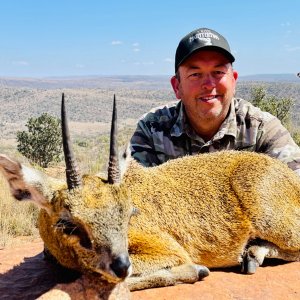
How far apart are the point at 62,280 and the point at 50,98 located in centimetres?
11623

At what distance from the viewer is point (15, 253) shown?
8469 millimetres

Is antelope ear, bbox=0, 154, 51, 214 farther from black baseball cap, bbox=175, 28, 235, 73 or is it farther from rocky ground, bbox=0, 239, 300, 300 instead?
black baseball cap, bbox=175, 28, 235, 73

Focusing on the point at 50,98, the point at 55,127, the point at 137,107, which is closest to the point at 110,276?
the point at 55,127

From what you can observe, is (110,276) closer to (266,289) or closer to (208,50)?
(266,289)

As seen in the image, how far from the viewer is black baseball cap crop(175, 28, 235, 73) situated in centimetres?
866

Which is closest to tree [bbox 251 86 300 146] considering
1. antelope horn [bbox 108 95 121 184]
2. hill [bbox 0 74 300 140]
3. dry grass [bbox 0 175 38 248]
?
dry grass [bbox 0 175 38 248]

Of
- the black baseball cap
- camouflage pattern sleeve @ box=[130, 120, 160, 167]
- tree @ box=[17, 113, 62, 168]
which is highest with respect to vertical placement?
the black baseball cap

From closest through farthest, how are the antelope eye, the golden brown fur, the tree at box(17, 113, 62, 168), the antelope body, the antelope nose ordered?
the antelope nose
the antelope eye
the antelope body
the golden brown fur
the tree at box(17, 113, 62, 168)

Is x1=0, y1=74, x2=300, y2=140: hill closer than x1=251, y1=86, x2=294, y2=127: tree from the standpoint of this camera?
No

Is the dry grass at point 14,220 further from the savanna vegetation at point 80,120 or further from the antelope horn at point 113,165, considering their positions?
the antelope horn at point 113,165

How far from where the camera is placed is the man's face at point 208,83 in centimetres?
883

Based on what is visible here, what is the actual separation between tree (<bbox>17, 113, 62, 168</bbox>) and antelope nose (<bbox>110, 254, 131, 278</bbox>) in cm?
2042

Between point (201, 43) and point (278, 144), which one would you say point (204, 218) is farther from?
point (201, 43)

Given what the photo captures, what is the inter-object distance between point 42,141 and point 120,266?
856 inches
